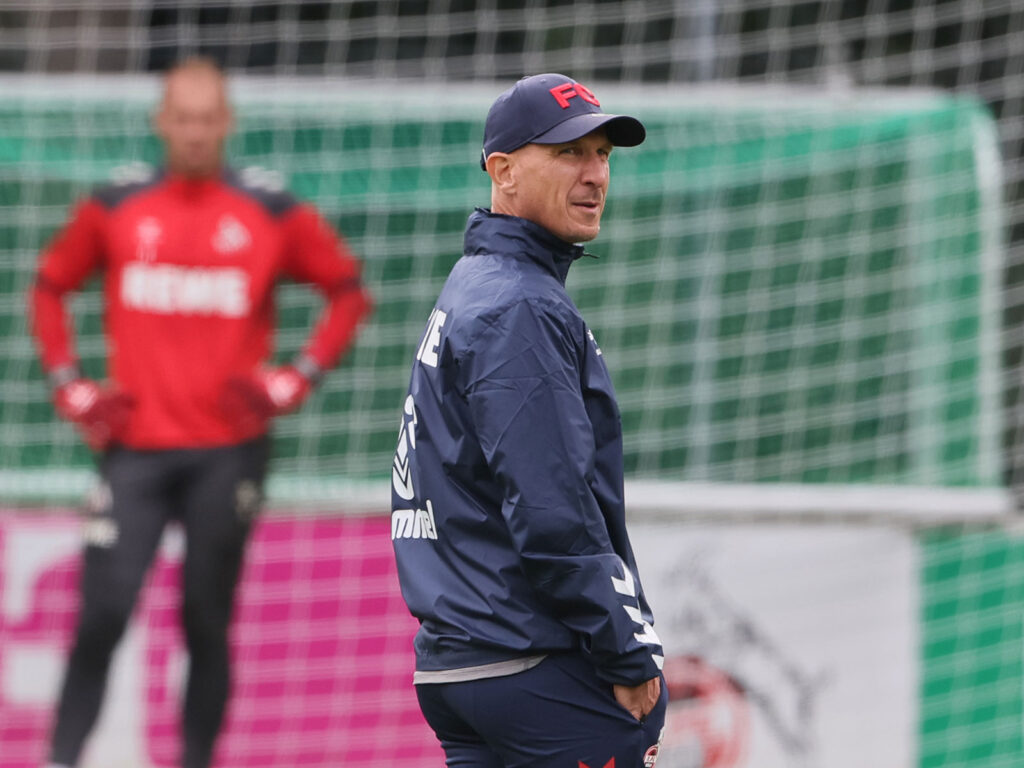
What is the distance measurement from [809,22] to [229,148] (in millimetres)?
2580

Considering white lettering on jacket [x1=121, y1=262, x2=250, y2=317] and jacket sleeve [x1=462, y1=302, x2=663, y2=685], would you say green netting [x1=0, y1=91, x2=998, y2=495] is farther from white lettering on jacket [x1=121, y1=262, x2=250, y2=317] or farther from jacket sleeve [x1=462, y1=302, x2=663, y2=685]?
jacket sleeve [x1=462, y1=302, x2=663, y2=685]

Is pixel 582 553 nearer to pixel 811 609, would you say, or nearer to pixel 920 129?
pixel 811 609

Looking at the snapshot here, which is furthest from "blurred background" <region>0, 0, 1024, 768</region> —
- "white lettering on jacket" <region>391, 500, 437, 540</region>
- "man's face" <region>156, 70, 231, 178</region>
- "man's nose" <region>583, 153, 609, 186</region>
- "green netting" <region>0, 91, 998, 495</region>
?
"man's nose" <region>583, 153, 609, 186</region>

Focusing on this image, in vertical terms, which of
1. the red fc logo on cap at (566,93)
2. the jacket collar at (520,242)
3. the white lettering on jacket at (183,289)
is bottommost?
the white lettering on jacket at (183,289)

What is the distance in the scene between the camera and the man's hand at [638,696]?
107 inches

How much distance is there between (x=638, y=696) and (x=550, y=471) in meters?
0.43

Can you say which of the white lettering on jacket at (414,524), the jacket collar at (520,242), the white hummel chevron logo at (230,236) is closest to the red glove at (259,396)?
the white hummel chevron logo at (230,236)

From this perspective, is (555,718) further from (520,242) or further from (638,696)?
(520,242)

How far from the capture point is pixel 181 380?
506 cm

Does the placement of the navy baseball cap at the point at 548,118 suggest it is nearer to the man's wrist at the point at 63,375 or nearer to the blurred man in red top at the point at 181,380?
the blurred man in red top at the point at 181,380

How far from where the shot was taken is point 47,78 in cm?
637

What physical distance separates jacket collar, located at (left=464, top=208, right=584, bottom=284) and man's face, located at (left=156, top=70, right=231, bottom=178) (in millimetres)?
2420

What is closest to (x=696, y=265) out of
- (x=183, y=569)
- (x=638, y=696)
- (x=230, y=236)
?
(x=230, y=236)

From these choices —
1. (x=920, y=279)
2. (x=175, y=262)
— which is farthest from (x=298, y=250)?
(x=920, y=279)
